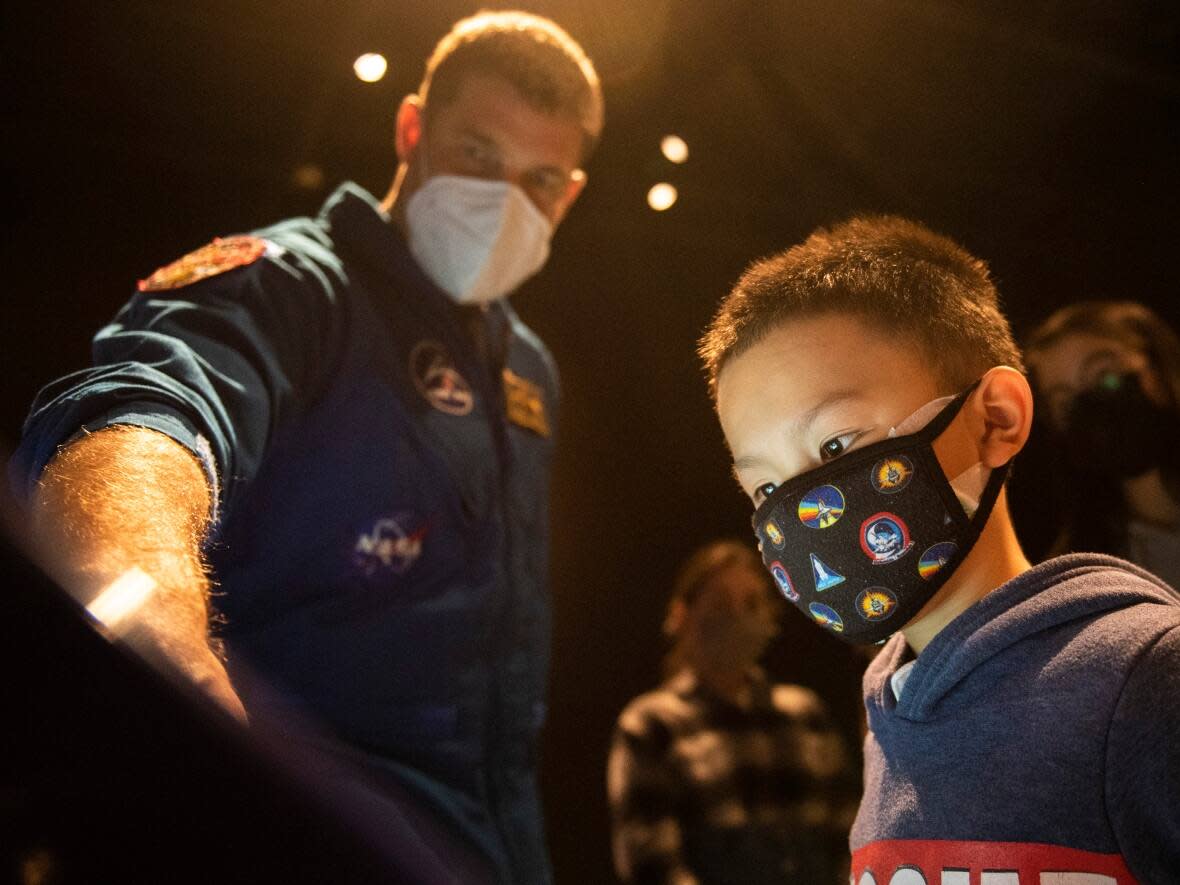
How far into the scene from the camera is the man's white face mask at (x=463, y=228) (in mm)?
1756

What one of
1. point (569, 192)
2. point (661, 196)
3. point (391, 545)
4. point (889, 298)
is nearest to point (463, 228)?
point (569, 192)

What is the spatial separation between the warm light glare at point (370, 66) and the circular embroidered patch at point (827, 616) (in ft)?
6.89

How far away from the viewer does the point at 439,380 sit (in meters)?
1.58

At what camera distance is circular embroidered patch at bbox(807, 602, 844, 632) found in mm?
1032

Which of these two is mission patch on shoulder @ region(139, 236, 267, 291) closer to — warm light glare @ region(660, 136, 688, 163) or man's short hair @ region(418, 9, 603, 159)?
man's short hair @ region(418, 9, 603, 159)

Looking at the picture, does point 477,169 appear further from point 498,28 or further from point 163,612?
point 163,612

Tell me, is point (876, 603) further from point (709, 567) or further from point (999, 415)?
point (709, 567)

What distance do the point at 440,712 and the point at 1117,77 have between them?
9.20 ft

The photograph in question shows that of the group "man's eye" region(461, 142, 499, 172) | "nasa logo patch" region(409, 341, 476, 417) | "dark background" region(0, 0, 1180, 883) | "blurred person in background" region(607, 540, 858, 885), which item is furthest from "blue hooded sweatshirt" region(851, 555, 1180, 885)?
"blurred person in background" region(607, 540, 858, 885)

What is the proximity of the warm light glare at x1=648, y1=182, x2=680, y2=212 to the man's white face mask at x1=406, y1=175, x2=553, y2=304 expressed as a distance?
4.86ft

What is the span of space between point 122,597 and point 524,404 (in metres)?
1.24

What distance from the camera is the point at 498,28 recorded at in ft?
6.07

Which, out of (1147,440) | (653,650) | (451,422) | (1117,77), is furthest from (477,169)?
(653,650)

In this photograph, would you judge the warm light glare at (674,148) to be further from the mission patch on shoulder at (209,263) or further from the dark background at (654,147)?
the mission patch on shoulder at (209,263)
